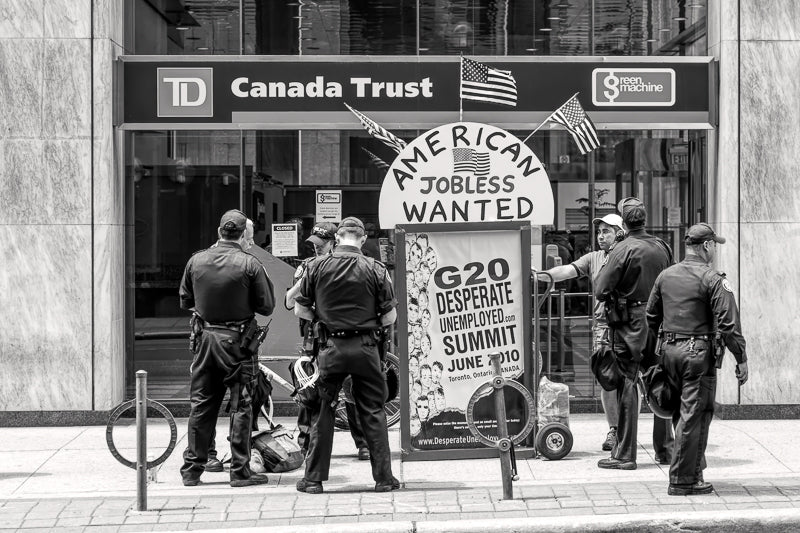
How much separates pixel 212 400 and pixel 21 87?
4238mm

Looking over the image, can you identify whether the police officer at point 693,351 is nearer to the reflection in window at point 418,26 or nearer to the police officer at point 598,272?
the police officer at point 598,272

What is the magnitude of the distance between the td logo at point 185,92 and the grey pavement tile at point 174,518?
4883mm

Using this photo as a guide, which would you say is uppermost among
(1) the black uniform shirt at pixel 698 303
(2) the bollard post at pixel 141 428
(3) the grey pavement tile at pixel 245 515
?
(1) the black uniform shirt at pixel 698 303

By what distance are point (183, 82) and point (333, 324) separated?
423 cm

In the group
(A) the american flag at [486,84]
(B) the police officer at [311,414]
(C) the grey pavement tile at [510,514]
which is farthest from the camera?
(A) the american flag at [486,84]

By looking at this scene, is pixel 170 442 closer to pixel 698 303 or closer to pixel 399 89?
pixel 698 303

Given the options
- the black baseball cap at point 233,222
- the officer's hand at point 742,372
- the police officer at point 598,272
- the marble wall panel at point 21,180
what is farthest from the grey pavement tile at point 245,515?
the marble wall panel at point 21,180

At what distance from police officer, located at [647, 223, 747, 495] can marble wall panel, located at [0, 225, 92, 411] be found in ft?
18.9

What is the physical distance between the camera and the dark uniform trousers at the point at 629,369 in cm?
898

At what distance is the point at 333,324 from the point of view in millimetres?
8180

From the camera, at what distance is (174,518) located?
7.62m

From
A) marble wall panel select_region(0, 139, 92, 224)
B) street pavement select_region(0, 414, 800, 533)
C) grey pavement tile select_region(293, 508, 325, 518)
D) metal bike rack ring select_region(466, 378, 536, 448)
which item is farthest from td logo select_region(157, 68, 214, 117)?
grey pavement tile select_region(293, 508, 325, 518)

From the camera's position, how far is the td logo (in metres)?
11.3

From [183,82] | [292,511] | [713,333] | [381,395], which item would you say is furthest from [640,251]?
[183,82]
